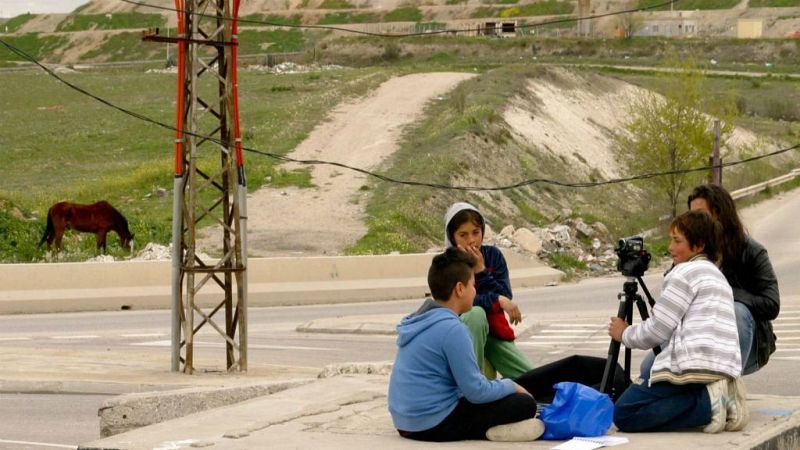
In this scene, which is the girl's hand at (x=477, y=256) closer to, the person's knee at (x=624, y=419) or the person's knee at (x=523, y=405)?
the person's knee at (x=523, y=405)

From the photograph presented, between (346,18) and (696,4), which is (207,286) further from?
(346,18)

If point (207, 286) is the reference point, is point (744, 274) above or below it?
above

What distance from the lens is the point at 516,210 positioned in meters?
43.5

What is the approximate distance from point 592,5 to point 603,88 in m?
90.9

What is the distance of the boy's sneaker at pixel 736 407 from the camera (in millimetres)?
8656

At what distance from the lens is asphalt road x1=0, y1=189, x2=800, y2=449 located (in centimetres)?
1333

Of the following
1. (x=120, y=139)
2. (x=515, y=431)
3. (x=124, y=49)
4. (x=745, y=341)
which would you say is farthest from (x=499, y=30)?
(x=515, y=431)

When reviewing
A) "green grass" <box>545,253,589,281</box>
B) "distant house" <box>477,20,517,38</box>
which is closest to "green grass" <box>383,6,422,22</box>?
"distant house" <box>477,20,517,38</box>

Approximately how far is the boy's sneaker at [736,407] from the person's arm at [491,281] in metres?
1.65

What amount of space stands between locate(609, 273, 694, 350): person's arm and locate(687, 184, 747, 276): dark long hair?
Result: 846 millimetres

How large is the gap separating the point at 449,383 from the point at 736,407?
1830 mm

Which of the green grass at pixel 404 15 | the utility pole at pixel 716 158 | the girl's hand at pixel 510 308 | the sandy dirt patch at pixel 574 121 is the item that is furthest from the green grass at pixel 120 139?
the green grass at pixel 404 15

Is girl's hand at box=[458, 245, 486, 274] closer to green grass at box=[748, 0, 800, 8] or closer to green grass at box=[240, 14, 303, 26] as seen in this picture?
green grass at box=[748, 0, 800, 8]

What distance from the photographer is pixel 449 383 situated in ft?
27.1
